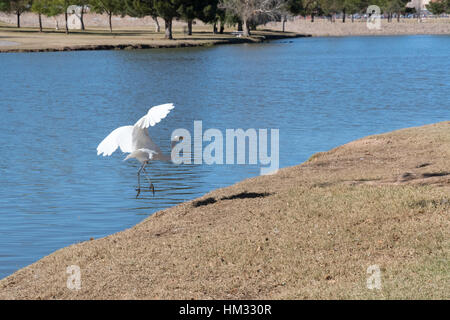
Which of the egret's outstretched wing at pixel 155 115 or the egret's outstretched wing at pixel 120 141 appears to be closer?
the egret's outstretched wing at pixel 155 115

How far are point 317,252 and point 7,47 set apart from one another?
76.8 m

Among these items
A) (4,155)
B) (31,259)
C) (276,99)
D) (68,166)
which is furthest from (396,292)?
(276,99)

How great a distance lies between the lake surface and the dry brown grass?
2.54m

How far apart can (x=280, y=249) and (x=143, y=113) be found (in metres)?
24.4

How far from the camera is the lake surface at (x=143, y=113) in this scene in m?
16.3

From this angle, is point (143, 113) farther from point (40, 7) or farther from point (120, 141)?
point (40, 7)

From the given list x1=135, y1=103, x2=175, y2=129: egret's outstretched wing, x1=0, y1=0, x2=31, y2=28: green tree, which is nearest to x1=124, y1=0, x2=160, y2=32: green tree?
x1=0, y1=0, x2=31, y2=28: green tree

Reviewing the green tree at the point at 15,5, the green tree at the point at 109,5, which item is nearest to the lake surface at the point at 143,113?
the green tree at the point at 109,5

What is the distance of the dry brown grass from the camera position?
8.66m

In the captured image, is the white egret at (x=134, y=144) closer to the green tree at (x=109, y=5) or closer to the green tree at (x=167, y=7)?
the green tree at (x=167, y=7)

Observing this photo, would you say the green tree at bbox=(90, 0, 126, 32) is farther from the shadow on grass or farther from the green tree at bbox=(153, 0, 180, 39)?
the shadow on grass

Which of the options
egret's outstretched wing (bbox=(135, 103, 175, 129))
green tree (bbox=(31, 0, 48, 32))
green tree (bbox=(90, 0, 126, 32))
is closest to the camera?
egret's outstretched wing (bbox=(135, 103, 175, 129))

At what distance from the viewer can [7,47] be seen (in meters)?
80.4

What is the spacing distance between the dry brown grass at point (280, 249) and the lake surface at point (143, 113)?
254cm
